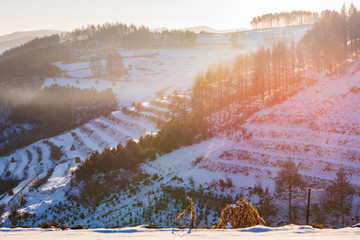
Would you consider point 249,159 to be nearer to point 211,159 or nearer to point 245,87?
point 211,159

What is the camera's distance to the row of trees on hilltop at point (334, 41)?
207 feet

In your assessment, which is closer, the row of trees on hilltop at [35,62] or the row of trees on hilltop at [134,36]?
the row of trees on hilltop at [35,62]

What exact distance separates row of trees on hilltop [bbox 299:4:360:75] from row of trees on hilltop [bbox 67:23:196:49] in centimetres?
8663

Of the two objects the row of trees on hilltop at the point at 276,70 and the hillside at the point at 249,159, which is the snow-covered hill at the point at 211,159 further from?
the row of trees on hilltop at the point at 276,70

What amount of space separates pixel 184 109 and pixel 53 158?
2685 cm

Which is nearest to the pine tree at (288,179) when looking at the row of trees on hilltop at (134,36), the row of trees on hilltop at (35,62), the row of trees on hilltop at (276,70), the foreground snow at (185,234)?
the foreground snow at (185,234)

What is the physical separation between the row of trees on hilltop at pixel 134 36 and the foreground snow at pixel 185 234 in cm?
15188

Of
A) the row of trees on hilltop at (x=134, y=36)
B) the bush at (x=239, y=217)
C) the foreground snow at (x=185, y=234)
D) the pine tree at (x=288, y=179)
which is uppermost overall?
the row of trees on hilltop at (x=134, y=36)

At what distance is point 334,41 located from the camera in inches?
2591

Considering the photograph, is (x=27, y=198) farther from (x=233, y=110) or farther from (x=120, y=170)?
(x=233, y=110)

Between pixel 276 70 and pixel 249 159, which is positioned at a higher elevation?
pixel 276 70

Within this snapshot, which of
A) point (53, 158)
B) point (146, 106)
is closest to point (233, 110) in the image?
point (146, 106)

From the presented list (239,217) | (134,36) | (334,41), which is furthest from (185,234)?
(134,36)

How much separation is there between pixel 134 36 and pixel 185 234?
16534 centimetres
